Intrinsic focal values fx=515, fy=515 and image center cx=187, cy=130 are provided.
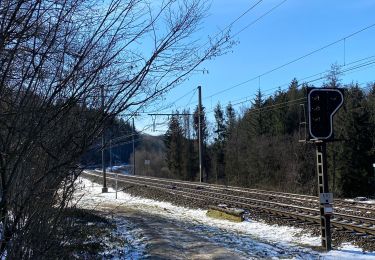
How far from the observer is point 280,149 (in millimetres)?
56500

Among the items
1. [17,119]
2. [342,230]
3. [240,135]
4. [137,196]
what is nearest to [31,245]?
[17,119]

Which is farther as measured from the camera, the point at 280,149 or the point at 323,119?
the point at 280,149

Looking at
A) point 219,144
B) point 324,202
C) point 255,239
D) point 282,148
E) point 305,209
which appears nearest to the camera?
point 324,202

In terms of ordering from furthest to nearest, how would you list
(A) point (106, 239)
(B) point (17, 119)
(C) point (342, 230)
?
1. (C) point (342, 230)
2. (A) point (106, 239)
3. (B) point (17, 119)

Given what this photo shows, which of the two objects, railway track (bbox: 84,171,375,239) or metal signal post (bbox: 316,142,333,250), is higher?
metal signal post (bbox: 316,142,333,250)

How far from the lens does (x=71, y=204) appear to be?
575 centimetres

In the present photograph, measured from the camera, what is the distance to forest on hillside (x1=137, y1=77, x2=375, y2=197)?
39812mm

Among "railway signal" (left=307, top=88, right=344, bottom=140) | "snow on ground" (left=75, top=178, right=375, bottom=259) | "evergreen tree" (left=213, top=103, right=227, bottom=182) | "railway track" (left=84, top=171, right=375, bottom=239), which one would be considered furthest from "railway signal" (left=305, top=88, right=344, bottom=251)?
"evergreen tree" (left=213, top=103, right=227, bottom=182)

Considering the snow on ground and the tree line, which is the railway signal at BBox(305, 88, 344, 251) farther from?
the tree line

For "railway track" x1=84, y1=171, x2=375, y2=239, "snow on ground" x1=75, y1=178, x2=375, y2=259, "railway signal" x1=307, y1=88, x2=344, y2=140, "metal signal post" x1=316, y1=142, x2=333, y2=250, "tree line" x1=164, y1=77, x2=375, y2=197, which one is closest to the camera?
"snow on ground" x1=75, y1=178, x2=375, y2=259

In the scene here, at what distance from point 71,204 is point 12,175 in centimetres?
157

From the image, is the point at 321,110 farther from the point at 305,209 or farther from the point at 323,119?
the point at 305,209

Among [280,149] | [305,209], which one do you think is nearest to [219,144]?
[280,149]

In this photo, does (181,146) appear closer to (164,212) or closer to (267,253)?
(164,212)
